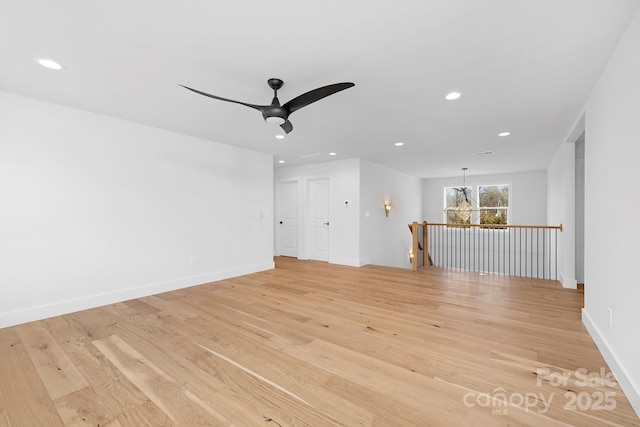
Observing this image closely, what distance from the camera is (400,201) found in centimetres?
852

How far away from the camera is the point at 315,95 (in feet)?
7.50

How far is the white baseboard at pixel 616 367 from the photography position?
170 centimetres

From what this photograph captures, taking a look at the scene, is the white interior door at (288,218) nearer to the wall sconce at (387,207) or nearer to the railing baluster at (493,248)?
the wall sconce at (387,207)

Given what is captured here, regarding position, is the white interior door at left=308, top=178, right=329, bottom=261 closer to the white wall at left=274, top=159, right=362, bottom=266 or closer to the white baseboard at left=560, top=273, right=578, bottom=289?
the white wall at left=274, top=159, right=362, bottom=266

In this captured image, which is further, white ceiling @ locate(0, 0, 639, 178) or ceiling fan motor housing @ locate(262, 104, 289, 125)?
ceiling fan motor housing @ locate(262, 104, 289, 125)

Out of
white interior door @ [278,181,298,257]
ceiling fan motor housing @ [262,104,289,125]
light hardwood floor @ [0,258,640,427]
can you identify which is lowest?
light hardwood floor @ [0,258,640,427]

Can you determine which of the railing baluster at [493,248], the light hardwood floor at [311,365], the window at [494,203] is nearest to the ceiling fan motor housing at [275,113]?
the light hardwood floor at [311,365]

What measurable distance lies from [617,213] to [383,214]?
543 cm

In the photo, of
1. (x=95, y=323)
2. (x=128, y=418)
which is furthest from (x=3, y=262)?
(x=128, y=418)

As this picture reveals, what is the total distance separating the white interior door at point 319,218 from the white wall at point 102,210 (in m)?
2.30

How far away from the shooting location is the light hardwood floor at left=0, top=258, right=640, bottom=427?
5.55ft

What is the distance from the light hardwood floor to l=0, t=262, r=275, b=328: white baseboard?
0.15 m

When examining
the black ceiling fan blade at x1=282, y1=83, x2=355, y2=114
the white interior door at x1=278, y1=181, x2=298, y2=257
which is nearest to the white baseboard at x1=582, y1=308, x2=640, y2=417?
the black ceiling fan blade at x1=282, y1=83, x2=355, y2=114

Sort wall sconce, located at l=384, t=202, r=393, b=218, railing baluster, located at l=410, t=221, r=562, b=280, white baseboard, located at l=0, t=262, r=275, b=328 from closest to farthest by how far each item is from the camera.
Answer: white baseboard, located at l=0, t=262, r=275, b=328 < wall sconce, located at l=384, t=202, r=393, b=218 < railing baluster, located at l=410, t=221, r=562, b=280
